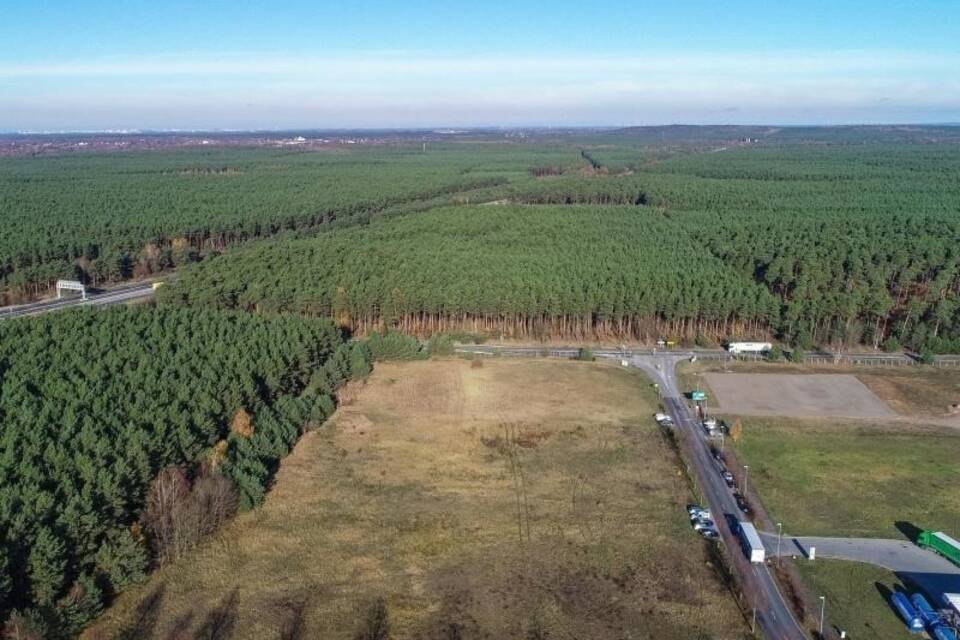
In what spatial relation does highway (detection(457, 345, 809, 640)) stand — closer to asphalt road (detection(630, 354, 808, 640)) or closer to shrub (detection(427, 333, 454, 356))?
asphalt road (detection(630, 354, 808, 640))

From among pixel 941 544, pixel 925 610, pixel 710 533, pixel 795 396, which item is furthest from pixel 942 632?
pixel 795 396

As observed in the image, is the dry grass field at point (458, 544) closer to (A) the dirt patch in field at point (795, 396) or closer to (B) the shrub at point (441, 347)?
(A) the dirt patch in field at point (795, 396)

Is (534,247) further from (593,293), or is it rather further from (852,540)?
(852,540)

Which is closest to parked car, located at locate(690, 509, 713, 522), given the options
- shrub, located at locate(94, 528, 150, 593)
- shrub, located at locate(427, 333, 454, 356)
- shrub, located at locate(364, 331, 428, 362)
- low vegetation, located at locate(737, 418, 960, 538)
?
low vegetation, located at locate(737, 418, 960, 538)

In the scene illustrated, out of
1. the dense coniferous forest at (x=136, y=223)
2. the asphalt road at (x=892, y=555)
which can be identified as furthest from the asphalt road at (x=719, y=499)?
the dense coniferous forest at (x=136, y=223)

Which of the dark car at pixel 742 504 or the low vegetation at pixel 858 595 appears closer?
the low vegetation at pixel 858 595

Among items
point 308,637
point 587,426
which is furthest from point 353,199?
point 308,637
